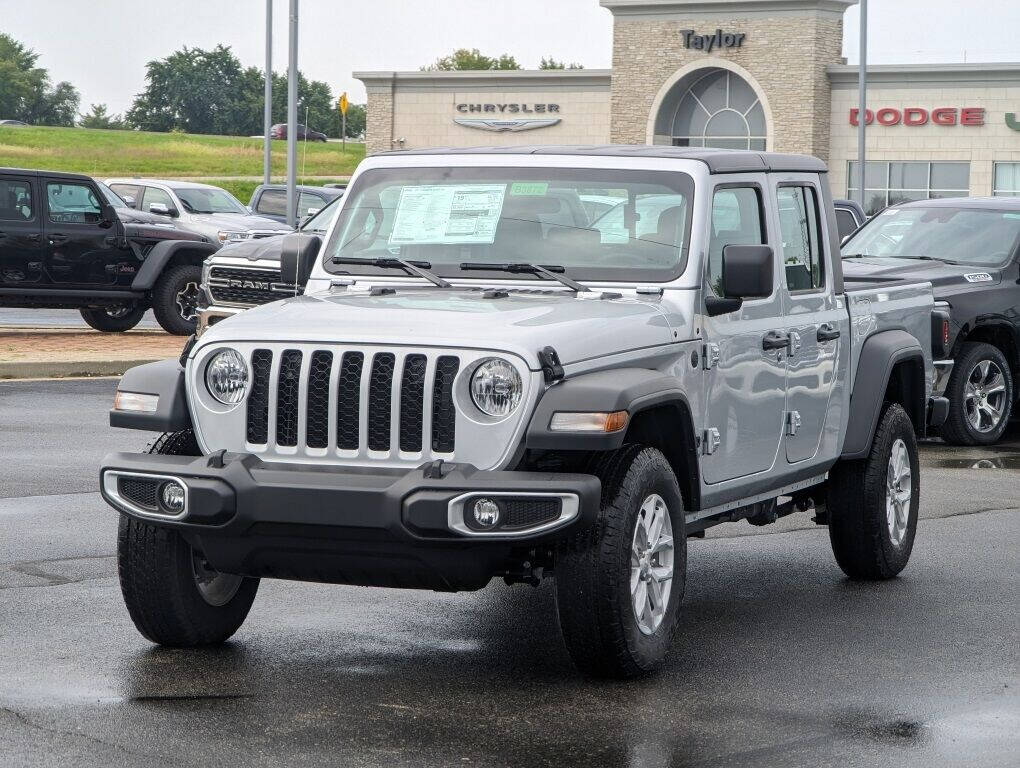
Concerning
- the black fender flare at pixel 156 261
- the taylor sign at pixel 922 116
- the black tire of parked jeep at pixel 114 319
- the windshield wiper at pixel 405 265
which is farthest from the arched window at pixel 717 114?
the windshield wiper at pixel 405 265

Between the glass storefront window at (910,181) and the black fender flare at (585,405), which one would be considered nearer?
the black fender flare at (585,405)

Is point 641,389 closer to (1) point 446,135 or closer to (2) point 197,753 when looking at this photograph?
(2) point 197,753

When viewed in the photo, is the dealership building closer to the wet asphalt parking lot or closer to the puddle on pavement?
the puddle on pavement

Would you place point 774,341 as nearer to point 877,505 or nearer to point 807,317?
point 807,317

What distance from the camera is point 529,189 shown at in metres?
7.16

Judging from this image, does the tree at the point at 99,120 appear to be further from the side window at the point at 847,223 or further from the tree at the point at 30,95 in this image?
the side window at the point at 847,223

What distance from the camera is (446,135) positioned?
61156 millimetres

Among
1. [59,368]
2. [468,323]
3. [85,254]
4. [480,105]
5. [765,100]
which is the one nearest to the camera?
[468,323]

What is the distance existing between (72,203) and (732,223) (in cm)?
1441

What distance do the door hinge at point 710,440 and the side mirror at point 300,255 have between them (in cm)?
183

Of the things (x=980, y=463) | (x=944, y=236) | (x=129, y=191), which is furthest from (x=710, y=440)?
(x=129, y=191)

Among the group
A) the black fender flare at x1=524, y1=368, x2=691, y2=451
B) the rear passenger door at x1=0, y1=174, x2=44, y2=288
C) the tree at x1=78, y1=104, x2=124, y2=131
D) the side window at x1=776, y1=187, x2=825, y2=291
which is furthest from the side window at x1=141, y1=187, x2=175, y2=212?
the tree at x1=78, y1=104, x2=124, y2=131

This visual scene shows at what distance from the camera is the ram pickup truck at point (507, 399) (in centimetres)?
577

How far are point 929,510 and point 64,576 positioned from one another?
5138 millimetres
